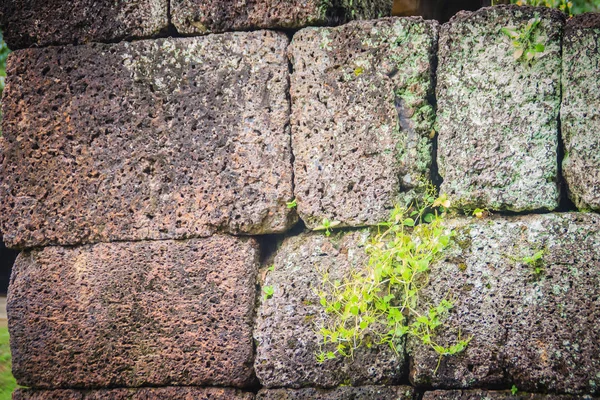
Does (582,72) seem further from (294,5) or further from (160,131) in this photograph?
(160,131)

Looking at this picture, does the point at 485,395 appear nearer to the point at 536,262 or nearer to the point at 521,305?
the point at 521,305

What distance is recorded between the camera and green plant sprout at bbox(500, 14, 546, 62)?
2.53 m

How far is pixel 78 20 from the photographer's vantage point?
3.01 m

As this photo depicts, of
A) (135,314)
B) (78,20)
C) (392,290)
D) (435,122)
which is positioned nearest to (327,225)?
(392,290)

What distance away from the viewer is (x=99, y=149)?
2.93m

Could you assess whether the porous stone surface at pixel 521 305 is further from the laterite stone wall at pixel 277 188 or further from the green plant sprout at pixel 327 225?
the green plant sprout at pixel 327 225

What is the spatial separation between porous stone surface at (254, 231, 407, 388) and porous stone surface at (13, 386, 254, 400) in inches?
7.2

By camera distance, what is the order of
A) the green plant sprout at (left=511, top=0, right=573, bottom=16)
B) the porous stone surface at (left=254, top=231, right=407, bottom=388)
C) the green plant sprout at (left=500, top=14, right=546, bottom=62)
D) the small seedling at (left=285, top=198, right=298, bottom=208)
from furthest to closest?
the green plant sprout at (left=511, top=0, right=573, bottom=16) → the small seedling at (left=285, top=198, right=298, bottom=208) → the porous stone surface at (left=254, top=231, right=407, bottom=388) → the green plant sprout at (left=500, top=14, right=546, bottom=62)

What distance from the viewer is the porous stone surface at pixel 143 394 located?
280 centimetres

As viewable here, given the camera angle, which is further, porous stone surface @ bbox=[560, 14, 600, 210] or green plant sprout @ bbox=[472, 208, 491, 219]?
green plant sprout @ bbox=[472, 208, 491, 219]

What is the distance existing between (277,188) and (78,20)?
128 cm

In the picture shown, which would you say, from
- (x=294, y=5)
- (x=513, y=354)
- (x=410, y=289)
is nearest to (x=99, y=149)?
(x=294, y=5)

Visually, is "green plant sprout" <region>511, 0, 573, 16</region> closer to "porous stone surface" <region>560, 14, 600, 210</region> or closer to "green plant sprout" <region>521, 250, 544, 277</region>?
"porous stone surface" <region>560, 14, 600, 210</region>

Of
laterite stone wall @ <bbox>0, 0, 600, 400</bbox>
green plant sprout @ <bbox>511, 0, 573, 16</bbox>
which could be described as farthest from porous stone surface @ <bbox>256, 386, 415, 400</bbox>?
green plant sprout @ <bbox>511, 0, 573, 16</bbox>
